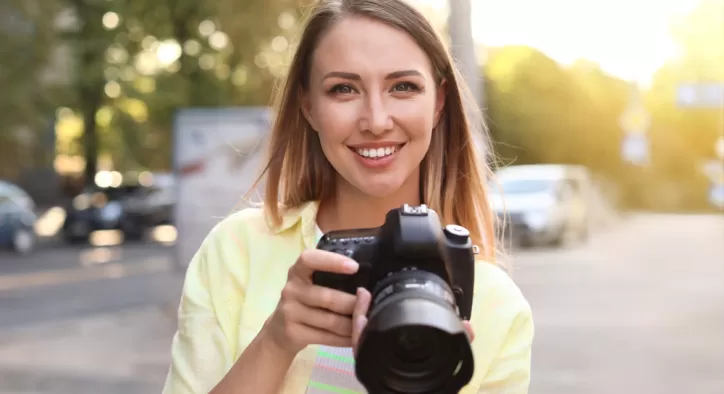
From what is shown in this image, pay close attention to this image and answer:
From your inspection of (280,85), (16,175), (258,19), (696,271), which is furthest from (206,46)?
(280,85)

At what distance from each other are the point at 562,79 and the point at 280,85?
3654cm

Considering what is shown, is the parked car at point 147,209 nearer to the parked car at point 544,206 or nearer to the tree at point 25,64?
the tree at point 25,64

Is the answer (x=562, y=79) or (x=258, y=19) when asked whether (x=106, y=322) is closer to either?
(x=258, y=19)

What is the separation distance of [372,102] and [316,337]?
1.43 ft

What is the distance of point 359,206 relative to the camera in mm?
1943

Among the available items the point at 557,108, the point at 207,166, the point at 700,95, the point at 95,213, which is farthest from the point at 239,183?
the point at 557,108

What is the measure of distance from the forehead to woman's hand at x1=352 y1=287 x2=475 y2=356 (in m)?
0.48

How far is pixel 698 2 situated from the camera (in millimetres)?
30391

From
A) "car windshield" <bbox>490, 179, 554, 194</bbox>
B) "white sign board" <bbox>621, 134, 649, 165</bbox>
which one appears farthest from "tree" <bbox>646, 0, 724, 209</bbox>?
"car windshield" <bbox>490, 179, 554, 194</bbox>

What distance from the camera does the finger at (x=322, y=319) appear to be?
1.49 meters

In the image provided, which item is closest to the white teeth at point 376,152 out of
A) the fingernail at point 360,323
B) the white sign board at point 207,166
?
the fingernail at point 360,323

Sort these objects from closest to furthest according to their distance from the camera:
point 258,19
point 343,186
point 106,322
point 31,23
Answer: point 343,186 < point 106,322 < point 31,23 < point 258,19

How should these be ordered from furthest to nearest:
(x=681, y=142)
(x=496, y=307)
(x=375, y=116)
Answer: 1. (x=681, y=142)
2. (x=496, y=307)
3. (x=375, y=116)

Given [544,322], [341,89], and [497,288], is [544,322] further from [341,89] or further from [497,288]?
[341,89]
